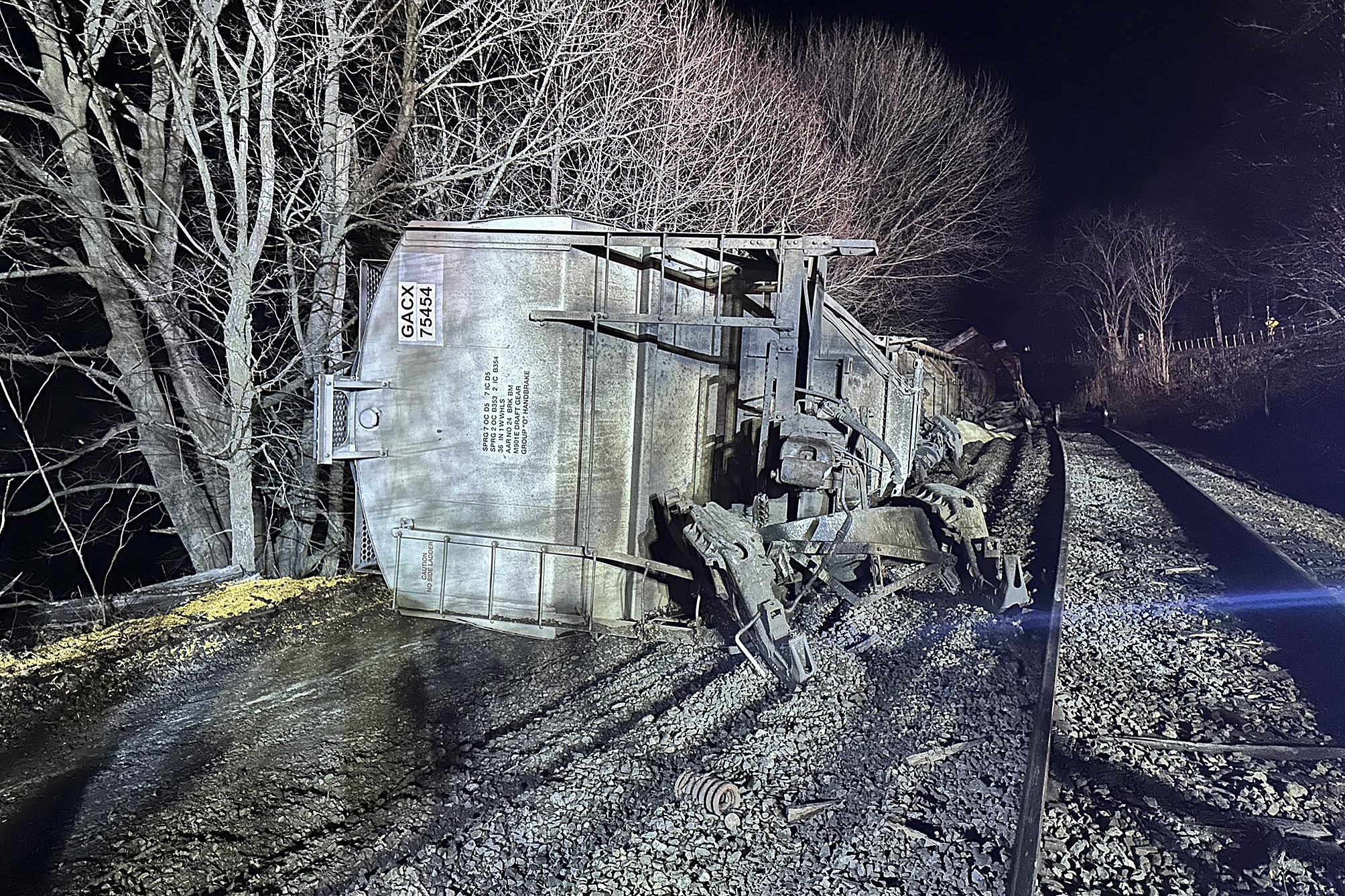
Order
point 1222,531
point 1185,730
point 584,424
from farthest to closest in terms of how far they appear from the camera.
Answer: point 1222,531
point 584,424
point 1185,730

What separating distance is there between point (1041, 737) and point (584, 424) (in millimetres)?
3290

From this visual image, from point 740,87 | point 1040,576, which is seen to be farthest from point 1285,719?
point 740,87

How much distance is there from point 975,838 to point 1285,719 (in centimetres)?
263

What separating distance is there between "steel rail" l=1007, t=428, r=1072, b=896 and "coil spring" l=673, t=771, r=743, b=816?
3.63 ft

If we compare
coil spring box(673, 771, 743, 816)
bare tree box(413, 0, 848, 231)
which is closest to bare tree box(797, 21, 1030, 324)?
bare tree box(413, 0, 848, 231)

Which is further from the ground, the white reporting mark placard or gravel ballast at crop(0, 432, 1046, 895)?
the white reporting mark placard

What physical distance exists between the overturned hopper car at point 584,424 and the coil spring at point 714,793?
162 cm

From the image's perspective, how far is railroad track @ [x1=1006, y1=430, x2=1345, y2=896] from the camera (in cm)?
307

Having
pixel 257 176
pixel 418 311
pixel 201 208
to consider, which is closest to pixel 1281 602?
pixel 418 311

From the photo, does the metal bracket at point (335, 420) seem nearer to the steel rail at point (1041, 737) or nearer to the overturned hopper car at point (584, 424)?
the overturned hopper car at point (584, 424)

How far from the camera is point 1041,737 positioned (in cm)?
378

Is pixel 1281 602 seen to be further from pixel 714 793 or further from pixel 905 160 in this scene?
pixel 905 160

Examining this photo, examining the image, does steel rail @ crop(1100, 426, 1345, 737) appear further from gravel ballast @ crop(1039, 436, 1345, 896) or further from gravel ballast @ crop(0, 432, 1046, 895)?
gravel ballast @ crop(0, 432, 1046, 895)

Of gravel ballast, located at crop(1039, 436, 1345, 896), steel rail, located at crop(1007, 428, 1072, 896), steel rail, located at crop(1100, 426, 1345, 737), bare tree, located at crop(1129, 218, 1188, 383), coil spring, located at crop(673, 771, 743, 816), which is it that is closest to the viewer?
steel rail, located at crop(1007, 428, 1072, 896)
